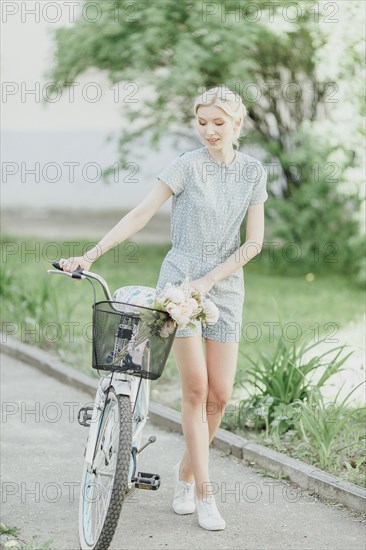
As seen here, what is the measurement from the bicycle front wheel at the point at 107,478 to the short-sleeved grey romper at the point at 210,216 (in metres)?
0.55

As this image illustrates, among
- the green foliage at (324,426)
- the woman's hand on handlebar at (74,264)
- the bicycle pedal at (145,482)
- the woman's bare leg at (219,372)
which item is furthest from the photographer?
the green foliage at (324,426)

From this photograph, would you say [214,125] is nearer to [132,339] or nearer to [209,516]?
[132,339]

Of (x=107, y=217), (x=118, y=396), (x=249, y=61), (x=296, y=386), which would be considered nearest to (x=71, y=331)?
(x=296, y=386)

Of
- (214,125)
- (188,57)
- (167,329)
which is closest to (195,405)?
(167,329)

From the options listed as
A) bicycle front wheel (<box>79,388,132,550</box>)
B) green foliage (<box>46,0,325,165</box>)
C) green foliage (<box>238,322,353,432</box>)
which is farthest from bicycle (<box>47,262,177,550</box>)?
green foliage (<box>46,0,325,165</box>)

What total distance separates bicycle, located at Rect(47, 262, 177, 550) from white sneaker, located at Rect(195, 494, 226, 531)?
388 millimetres

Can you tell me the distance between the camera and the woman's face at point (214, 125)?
4.41 meters

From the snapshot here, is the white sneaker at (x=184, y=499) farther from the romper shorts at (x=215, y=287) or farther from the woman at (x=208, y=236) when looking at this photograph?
the romper shorts at (x=215, y=287)

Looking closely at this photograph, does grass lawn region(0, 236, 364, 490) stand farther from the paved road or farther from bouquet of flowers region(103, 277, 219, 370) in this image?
bouquet of flowers region(103, 277, 219, 370)

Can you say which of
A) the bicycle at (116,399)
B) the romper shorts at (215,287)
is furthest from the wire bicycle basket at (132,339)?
the romper shorts at (215,287)

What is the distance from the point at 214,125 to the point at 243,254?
0.60 metres

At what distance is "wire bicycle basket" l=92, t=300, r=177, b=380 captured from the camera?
4.02 m

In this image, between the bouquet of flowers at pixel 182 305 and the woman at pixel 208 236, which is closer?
the bouquet of flowers at pixel 182 305

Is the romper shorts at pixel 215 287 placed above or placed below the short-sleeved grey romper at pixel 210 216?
below
